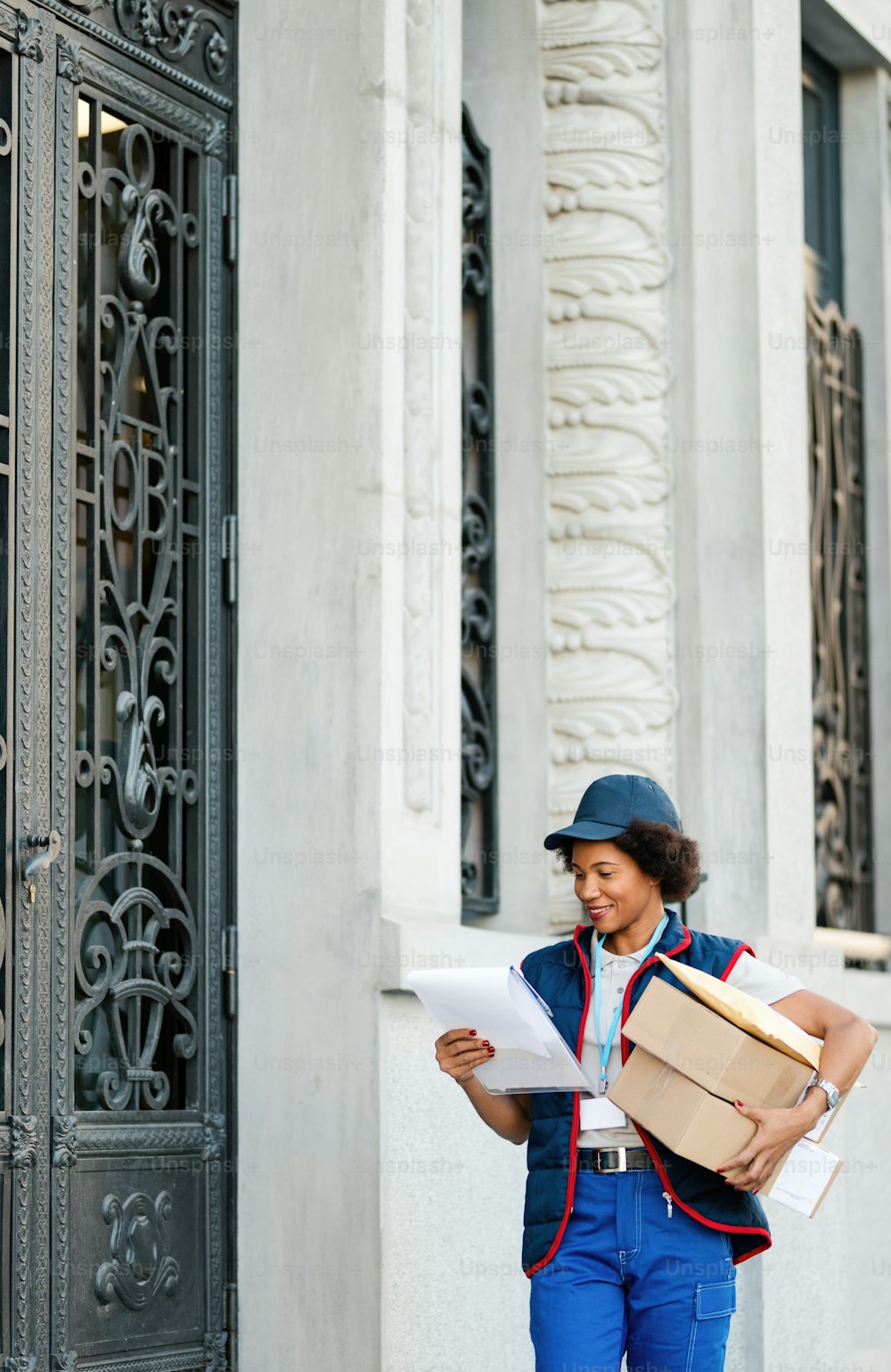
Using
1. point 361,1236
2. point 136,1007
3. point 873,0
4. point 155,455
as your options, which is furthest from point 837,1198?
point 873,0

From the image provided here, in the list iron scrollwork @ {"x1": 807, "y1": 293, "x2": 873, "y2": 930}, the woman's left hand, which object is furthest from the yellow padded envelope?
iron scrollwork @ {"x1": 807, "y1": 293, "x2": 873, "y2": 930}

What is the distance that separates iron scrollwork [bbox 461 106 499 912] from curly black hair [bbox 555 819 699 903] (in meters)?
2.77

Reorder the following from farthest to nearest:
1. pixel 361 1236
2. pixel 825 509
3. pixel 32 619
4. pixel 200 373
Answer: pixel 825 509, pixel 200 373, pixel 361 1236, pixel 32 619

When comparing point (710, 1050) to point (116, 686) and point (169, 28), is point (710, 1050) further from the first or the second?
point (169, 28)

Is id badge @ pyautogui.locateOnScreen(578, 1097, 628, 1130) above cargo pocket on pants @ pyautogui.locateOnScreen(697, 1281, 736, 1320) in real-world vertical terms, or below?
above

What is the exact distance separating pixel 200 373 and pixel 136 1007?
2.01 m

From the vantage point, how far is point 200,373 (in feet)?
20.6

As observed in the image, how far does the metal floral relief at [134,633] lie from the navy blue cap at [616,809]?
1.70 meters

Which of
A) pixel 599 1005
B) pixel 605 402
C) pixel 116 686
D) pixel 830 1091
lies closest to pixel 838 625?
pixel 605 402

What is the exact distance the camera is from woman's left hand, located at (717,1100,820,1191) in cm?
417

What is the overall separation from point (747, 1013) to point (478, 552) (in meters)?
3.57

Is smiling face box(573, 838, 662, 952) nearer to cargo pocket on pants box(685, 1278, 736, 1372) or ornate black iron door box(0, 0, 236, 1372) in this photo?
cargo pocket on pants box(685, 1278, 736, 1372)

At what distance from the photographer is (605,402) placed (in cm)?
759

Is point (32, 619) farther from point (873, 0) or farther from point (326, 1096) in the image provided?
point (873, 0)
